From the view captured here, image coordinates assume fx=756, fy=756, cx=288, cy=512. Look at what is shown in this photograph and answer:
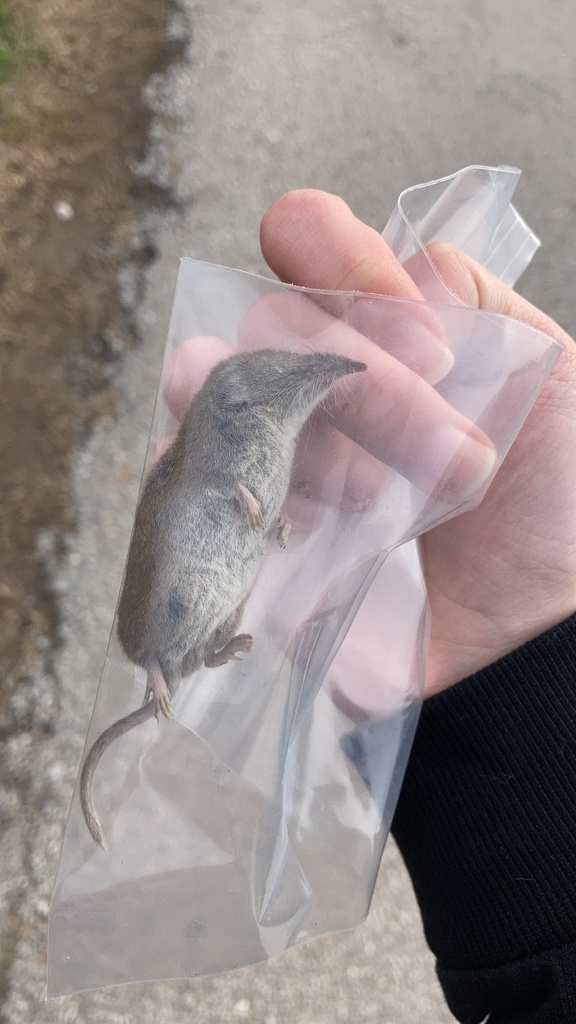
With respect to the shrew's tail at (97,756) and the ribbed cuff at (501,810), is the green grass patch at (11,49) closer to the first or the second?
the shrew's tail at (97,756)

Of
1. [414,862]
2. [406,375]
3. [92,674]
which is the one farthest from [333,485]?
[92,674]

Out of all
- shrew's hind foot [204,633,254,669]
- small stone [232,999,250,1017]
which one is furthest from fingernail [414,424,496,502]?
small stone [232,999,250,1017]

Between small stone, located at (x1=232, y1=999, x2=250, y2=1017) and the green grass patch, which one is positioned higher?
the green grass patch

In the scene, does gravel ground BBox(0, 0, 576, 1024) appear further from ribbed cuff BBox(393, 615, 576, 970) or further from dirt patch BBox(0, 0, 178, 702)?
ribbed cuff BBox(393, 615, 576, 970)

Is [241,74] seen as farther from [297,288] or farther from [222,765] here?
[222,765]

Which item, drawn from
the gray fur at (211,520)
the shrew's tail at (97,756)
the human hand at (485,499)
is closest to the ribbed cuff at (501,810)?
the human hand at (485,499)
